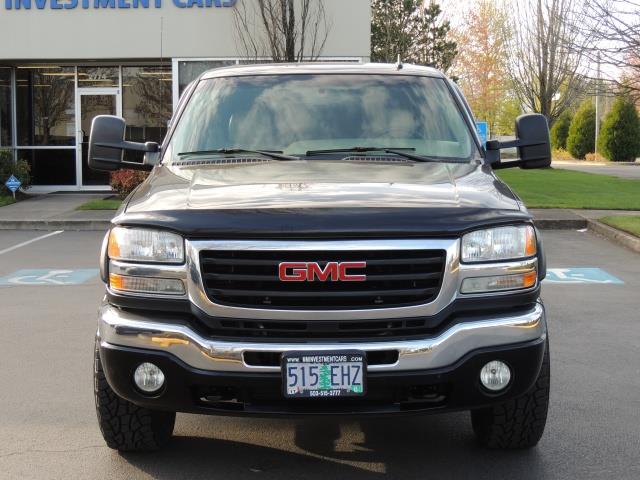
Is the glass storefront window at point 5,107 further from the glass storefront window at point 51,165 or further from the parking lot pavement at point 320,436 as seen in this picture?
the parking lot pavement at point 320,436

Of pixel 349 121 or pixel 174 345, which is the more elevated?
pixel 349 121

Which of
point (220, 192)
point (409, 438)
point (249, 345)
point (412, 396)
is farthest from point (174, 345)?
point (409, 438)

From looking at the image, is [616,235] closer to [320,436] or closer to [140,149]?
[140,149]

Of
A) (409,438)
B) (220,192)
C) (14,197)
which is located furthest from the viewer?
(14,197)

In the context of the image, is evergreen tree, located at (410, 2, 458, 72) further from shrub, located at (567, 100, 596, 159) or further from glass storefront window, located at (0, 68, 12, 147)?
Result: glass storefront window, located at (0, 68, 12, 147)

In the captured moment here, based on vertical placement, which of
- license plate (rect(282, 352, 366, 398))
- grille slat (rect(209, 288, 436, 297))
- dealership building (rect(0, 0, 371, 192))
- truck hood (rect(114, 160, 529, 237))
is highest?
dealership building (rect(0, 0, 371, 192))

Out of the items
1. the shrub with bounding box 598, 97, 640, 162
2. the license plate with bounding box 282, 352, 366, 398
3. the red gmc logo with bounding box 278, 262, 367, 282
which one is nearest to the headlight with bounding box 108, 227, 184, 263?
the red gmc logo with bounding box 278, 262, 367, 282

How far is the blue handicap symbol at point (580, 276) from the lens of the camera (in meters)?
9.51

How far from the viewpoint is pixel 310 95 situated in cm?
515

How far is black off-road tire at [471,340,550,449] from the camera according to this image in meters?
4.01

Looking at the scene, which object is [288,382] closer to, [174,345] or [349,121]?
[174,345]

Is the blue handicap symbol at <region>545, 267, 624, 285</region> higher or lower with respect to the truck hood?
lower

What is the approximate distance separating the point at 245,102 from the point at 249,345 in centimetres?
202

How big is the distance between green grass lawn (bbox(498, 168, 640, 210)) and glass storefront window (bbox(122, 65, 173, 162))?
8076mm
